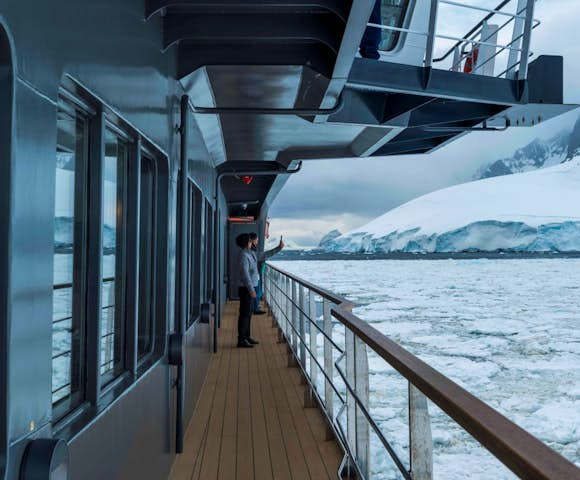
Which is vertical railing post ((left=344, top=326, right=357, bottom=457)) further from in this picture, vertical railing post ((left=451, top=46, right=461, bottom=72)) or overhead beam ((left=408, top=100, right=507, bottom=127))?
Result: vertical railing post ((left=451, top=46, right=461, bottom=72))

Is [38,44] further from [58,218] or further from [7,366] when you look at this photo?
[7,366]

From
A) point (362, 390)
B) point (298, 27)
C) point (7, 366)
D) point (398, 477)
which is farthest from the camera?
point (398, 477)

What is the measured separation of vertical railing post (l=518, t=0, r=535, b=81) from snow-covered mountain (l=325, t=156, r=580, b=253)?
34984mm

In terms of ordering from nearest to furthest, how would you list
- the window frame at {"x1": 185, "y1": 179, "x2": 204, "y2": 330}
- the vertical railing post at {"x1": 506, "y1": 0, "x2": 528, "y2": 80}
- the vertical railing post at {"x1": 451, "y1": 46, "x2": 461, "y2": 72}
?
1. the vertical railing post at {"x1": 506, "y1": 0, "x2": 528, "y2": 80}
2. the window frame at {"x1": 185, "y1": 179, "x2": 204, "y2": 330}
3. the vertical railing post at {"x1": 451, "y1": 46, "x2": 461, "y2": 72}

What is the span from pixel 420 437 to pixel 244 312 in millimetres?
3451

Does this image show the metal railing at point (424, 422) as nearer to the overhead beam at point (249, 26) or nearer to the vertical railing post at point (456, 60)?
the overhead beam at point (249, 26)

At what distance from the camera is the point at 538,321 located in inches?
596

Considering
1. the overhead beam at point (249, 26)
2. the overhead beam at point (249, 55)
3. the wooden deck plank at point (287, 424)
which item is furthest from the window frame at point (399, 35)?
the wooden deck plank at point (287, 424)

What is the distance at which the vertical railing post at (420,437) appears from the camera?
0.90 meters

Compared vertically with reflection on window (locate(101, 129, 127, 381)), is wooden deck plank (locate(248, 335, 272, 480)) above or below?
below

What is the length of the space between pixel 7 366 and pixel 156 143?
1.02m

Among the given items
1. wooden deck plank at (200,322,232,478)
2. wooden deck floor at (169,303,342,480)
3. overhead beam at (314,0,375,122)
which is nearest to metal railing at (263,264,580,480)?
wooden deck floor at (169,303,342,480)

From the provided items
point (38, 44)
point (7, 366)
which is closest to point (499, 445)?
point (7, 366)

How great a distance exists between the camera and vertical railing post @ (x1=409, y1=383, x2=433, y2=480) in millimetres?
901
